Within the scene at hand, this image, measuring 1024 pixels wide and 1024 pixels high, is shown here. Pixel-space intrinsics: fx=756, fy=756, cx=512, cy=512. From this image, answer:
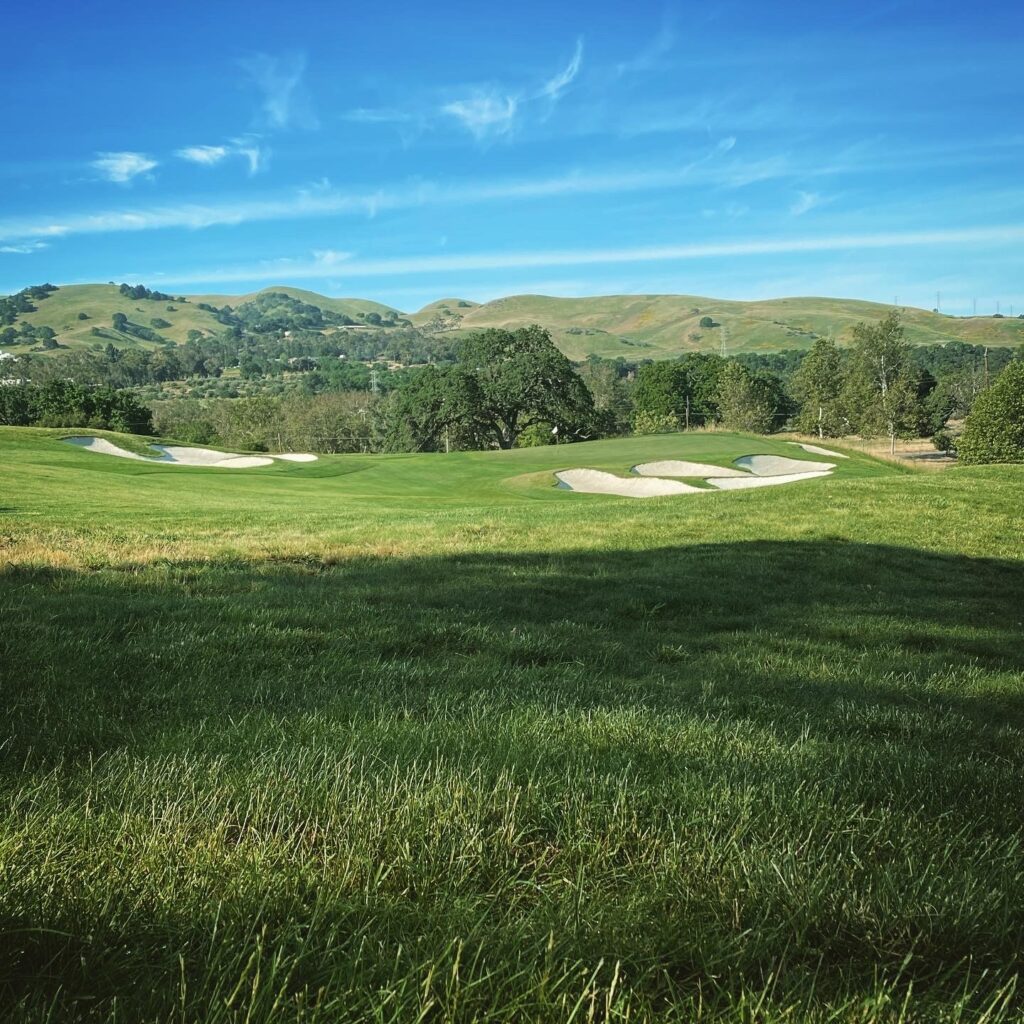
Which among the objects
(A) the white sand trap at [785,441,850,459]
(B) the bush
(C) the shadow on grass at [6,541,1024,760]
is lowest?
(C) the shadow on grass at [6,541,1024,760]

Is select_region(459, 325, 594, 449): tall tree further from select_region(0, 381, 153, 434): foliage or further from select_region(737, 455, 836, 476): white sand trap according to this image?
select_region(737, 455, 836, 476): white sand trap

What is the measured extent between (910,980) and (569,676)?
356 cm

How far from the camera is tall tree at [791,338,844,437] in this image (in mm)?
113688

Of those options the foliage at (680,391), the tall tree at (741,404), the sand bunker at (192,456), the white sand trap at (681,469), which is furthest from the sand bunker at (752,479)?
the foliage at (680,391)

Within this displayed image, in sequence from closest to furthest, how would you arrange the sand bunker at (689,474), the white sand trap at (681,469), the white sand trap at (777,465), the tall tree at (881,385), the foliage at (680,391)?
the sand bunker at (689,474), the white sand trap at (777,465), the white sand trap at (681,469), the tall tree at (881,385), the foliage at (680,391)

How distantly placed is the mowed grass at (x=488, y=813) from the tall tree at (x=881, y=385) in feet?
352

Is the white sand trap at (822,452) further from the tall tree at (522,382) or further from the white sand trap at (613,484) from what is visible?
the tall tree at (522,382)

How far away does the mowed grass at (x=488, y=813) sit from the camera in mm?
1823

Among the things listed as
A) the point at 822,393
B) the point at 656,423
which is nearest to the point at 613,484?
the point at 656,423

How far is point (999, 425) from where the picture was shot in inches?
3167

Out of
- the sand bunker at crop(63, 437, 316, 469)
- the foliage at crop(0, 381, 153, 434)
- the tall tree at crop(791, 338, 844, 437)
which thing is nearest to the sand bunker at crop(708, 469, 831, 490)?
the sand bunker at crop(63, 437, 316, 469)

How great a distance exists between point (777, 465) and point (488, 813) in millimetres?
51703

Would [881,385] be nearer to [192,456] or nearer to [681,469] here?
[681,469]

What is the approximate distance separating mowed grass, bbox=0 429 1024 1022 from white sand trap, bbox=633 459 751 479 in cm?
4077
